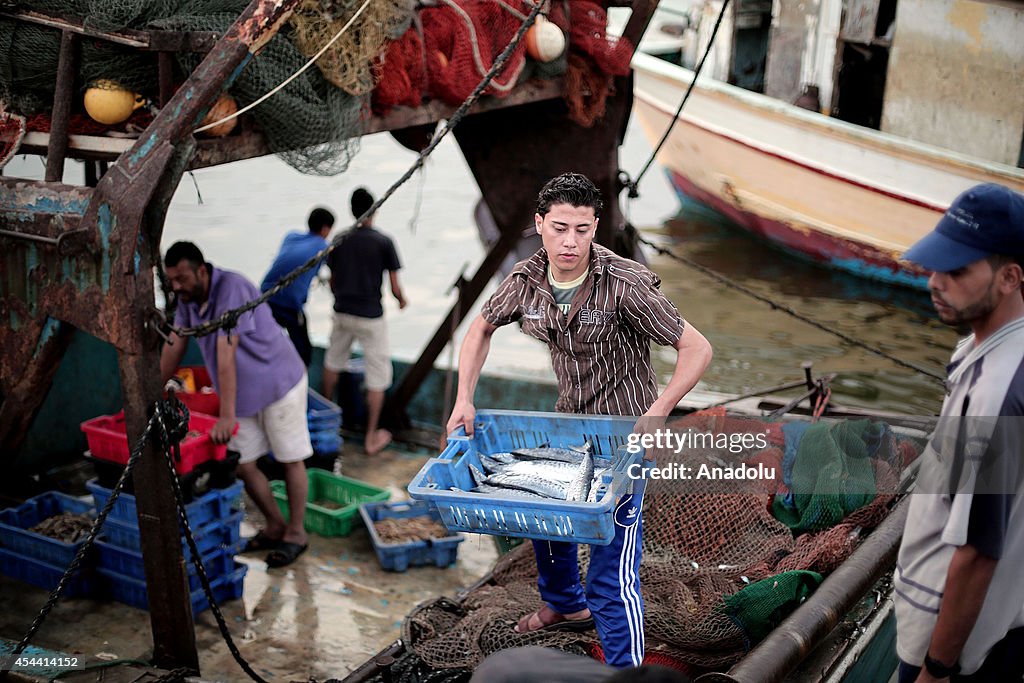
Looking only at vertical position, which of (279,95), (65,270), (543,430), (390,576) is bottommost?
(390,576)

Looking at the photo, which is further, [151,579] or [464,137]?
[464,137]

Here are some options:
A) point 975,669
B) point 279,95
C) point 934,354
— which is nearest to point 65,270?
point 279,95

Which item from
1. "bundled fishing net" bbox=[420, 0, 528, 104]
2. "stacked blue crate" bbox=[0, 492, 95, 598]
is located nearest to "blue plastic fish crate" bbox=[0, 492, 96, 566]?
"stacked blue crate" bbox=[0, 492, 95, 598]

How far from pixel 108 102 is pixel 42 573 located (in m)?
2.84

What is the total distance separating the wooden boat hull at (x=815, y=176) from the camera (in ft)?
44.1

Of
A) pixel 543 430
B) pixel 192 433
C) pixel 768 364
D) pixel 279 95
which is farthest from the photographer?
pixel 768 364

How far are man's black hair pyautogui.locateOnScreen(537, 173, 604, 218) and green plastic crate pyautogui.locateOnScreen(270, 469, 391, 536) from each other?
11.9ft

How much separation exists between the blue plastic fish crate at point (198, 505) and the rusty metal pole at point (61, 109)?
1866mm

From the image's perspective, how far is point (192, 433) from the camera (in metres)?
5.59

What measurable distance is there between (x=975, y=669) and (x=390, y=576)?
13.4ft

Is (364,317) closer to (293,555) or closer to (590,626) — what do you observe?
(293,555)

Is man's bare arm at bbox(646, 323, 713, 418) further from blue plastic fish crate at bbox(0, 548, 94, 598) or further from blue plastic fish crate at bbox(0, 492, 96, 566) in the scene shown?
blue plastic fish crate at bbox(0, 548, 94, 598)

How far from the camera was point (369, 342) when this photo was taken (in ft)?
26.5

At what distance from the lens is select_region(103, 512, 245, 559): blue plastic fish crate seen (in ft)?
17.9
